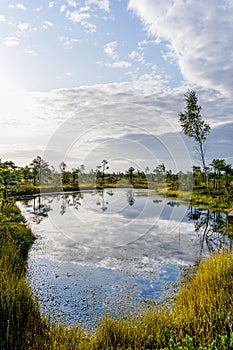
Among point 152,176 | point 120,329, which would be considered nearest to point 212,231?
point 120,329

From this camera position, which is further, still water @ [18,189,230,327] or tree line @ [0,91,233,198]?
tree line @ [0,91,233,198]

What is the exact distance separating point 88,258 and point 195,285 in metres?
3.80

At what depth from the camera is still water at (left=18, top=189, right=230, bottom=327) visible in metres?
5.52

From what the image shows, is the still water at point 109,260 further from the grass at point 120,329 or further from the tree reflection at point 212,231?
the grass at point 120,329

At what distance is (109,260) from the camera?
8336 mm

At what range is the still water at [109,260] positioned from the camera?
5.52 meters

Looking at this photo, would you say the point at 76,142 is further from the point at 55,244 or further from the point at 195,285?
the point at 195,285

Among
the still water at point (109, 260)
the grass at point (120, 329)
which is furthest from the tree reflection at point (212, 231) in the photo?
the grass at point (120, 329)

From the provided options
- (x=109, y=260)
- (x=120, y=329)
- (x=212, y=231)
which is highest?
(x=120, y=329)

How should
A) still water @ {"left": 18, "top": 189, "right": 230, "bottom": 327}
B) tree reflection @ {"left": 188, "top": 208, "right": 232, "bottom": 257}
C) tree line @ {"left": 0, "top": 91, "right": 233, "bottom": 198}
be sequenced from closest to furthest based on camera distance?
still water @ {"left": 18, "top": 189, "right": 230, "bottom": 327} → tree reflection @ {"left": 188, "top": 208, "right": 232, "bottom": 257} → tree line @ {"left": 0, "top": 91, "right": 233, "bottom": 198}

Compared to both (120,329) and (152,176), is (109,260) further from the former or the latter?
(152,176)

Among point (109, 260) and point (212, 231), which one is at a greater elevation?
point (212, 231)

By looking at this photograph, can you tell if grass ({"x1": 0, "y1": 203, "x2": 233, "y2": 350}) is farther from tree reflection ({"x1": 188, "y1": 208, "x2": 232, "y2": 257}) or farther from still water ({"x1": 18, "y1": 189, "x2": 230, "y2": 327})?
tree reflection ({"x1": 188, "y1": 208, "x2": 232, "y2": 257})

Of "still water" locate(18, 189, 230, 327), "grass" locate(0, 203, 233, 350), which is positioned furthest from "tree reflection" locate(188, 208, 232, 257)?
"grass" locate(0, 203, 233, 350)
